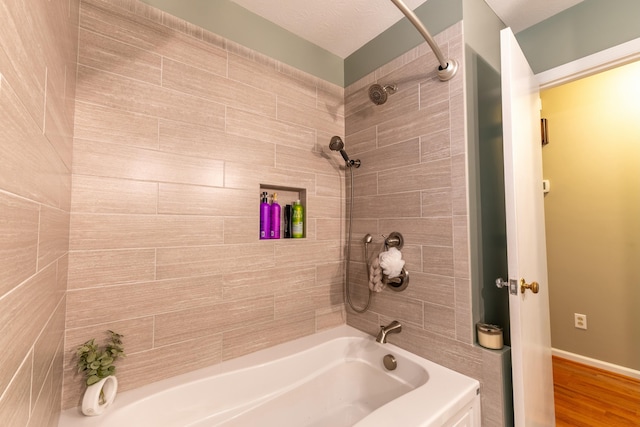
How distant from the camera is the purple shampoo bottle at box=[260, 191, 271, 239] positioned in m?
1.59

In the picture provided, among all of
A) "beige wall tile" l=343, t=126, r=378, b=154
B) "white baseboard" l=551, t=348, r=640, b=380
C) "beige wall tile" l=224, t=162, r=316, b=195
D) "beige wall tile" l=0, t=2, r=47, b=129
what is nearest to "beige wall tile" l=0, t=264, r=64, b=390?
"beige wall tile" l=0, t=2, r=47, b=129

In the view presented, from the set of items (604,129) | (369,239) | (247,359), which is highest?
(604,129)

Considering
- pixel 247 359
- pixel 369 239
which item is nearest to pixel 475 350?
pixel 369 239

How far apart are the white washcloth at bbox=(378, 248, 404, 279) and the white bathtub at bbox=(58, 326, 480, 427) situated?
0.44 m

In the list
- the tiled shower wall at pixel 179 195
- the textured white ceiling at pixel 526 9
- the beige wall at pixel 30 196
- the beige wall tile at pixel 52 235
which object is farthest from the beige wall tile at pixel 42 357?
the textured white ceiling at pixel 526 9

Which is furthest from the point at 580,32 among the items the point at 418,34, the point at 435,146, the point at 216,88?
the point at 216,88

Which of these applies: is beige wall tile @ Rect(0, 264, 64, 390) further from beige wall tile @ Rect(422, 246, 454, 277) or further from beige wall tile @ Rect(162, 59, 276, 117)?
beige wall tile @ Rect(422, 246, 454, 277)

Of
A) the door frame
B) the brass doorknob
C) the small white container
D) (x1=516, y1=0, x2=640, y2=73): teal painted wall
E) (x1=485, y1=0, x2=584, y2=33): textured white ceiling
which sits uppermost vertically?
(x1=485, y1=0, x2=584, y2=33): textured white ceiling

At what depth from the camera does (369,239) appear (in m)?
1.67

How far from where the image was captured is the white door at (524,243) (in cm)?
113

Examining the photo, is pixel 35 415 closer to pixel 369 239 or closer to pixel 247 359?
pixel 247 359

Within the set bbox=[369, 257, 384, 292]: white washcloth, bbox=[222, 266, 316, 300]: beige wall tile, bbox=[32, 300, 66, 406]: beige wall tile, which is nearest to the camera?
bbox=[32, 300, 66, 406]: beige wall tile

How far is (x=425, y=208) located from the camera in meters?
1.45

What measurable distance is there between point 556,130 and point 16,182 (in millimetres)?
3540
